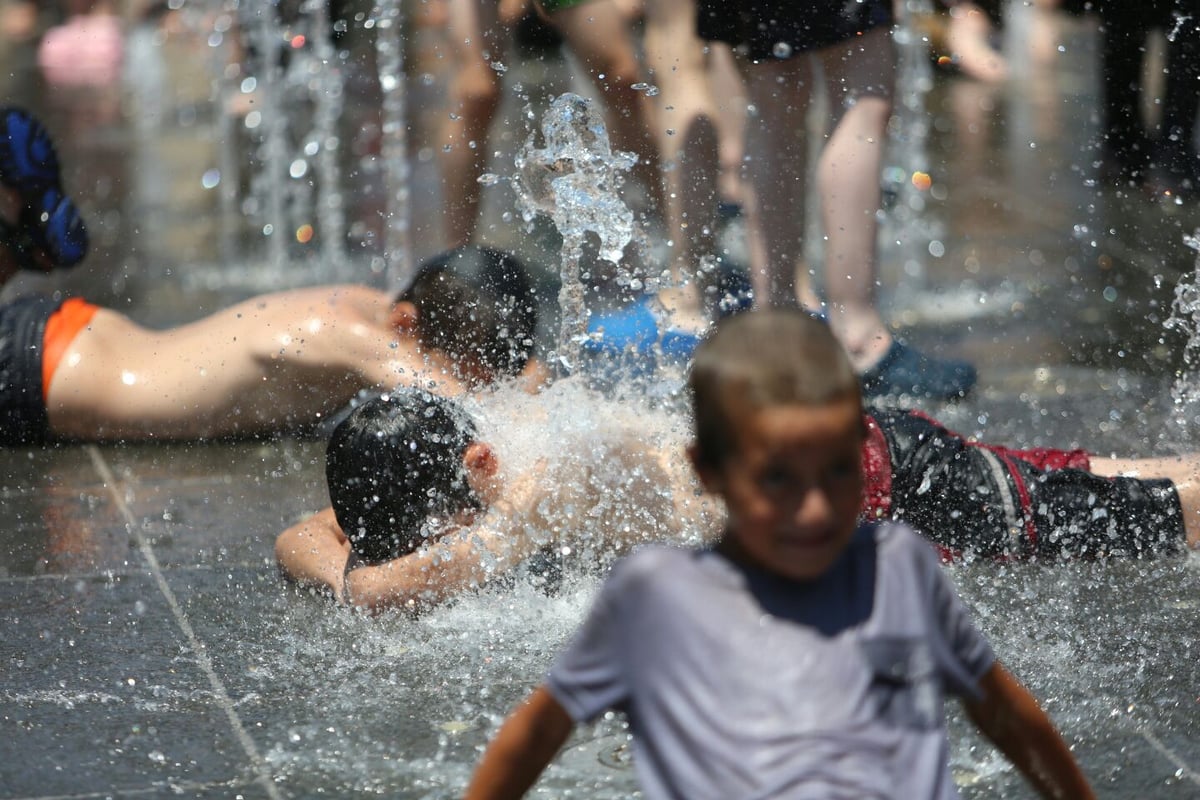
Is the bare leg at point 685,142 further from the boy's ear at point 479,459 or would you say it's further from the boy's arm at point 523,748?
the boy's arm at point 523,748

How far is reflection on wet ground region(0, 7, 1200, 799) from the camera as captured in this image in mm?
2658

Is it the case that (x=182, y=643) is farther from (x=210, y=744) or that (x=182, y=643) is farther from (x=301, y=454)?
(x=301, y=454)

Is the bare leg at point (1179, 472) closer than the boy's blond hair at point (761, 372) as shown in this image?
No

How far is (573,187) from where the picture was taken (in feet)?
14.5

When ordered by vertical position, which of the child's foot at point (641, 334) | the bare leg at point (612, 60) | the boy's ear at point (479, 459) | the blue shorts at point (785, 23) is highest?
the blue shorts at point (785, 23)

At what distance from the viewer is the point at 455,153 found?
5.20 m

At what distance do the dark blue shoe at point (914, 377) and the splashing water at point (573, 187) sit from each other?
76 cm

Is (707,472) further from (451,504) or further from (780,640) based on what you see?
(451,504)

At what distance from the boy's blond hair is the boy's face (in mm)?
12

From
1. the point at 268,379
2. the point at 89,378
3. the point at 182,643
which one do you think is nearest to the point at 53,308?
the point at 89,378

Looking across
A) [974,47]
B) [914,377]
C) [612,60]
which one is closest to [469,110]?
[612,60]

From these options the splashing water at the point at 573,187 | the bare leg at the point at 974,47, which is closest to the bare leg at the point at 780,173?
the splashing water at the point at 573,187

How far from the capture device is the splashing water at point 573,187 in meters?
4.34

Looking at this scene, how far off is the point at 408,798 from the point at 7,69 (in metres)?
9.80
